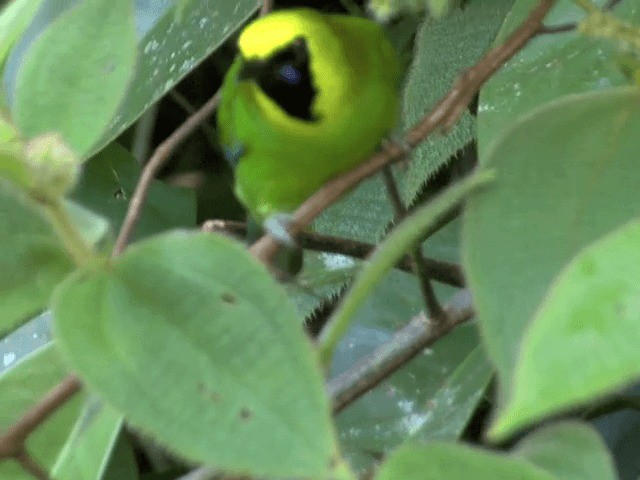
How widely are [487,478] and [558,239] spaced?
7cm

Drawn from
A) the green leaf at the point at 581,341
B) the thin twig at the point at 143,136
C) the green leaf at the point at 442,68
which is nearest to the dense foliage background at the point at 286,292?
the green leaf at the point at 581,341

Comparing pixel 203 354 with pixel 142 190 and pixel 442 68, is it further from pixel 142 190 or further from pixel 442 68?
pixel 442 68

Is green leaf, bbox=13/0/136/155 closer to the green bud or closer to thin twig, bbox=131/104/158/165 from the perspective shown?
the green bud

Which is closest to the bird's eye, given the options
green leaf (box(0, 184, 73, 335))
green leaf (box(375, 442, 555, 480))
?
green leaf (box(0, 184, 73, 335))

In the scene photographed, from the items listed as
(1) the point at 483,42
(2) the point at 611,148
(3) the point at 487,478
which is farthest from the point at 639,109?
(1) the point at 483,42

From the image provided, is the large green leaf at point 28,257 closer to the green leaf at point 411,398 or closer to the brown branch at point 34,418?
the brown branch at point 34,418

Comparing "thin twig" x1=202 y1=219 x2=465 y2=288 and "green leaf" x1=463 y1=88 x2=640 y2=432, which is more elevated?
"green leaf" x1=463 y1=88 x2=640 y2=432

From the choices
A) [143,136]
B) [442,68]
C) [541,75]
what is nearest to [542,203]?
[541,75]

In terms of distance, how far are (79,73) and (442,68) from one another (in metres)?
0.33

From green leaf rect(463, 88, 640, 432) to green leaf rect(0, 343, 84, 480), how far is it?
190mm

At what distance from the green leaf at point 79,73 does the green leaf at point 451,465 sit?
16 cm

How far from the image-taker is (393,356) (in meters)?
0.39

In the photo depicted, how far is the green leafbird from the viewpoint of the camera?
22.6 inches

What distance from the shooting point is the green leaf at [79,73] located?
0.31 m
